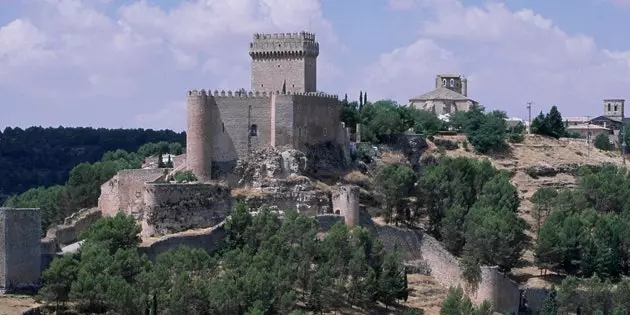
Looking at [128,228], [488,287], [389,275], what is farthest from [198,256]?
[488,287]

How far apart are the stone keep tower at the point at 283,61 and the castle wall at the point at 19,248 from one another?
18030 millimetres

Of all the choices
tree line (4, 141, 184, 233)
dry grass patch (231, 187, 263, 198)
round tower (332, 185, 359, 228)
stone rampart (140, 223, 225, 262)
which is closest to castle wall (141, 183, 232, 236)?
stone rampart (140, 223, 225, 262)

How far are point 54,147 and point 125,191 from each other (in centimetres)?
8730

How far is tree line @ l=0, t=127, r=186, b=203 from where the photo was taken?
445 ft

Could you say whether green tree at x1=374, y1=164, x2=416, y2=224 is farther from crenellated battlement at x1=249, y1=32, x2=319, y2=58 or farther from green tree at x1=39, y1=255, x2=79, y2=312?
green tree at x1=39, y1=255, x2=79, y2=312

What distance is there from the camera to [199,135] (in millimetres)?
62938

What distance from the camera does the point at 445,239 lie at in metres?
63.8

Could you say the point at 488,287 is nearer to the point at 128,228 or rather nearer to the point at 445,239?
the point at 445,239

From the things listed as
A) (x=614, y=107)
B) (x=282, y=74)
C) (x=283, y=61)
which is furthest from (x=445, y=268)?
(x=614, y=107)

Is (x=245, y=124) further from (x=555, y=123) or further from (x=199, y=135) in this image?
(x=555, y=123)

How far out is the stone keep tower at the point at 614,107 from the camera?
118812 millimetres

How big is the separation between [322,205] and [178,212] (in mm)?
6085

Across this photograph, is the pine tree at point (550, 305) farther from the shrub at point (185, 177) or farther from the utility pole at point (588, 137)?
the utility pole at point (588, 137)

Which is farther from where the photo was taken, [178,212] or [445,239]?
[445,239]
